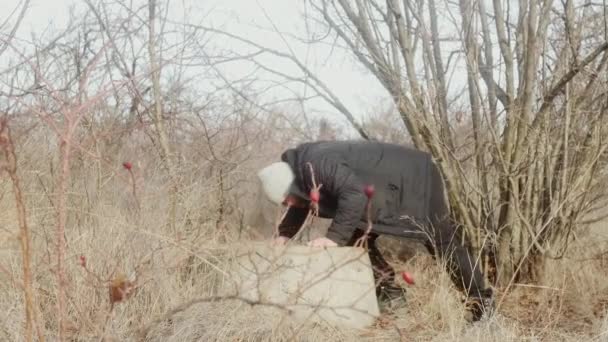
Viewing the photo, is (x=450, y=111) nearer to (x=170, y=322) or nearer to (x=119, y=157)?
(x=170, y=322)

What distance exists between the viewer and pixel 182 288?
11.7 ft

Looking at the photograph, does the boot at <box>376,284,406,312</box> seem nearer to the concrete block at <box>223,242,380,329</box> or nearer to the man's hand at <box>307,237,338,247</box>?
the concrete block at <box>223,242,380,329</box>

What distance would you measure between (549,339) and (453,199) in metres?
1.19

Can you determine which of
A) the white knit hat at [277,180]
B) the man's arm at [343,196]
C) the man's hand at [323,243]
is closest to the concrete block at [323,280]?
the man's hand at [323,243]

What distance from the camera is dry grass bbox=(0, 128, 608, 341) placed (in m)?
3.08

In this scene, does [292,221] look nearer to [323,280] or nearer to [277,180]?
[277,180]

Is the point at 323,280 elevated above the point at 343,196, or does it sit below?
below

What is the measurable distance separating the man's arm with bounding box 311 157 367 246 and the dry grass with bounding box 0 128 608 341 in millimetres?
543

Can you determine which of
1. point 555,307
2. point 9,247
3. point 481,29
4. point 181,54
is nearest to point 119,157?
point 181,54

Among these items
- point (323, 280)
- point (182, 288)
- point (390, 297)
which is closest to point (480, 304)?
point (390, 297)

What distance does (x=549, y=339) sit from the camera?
11.6 feet

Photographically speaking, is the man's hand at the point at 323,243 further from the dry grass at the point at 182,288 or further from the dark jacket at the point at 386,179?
the dry grass at the point at 182,288

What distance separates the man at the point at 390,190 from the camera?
3.93m

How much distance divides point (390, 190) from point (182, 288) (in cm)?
130
